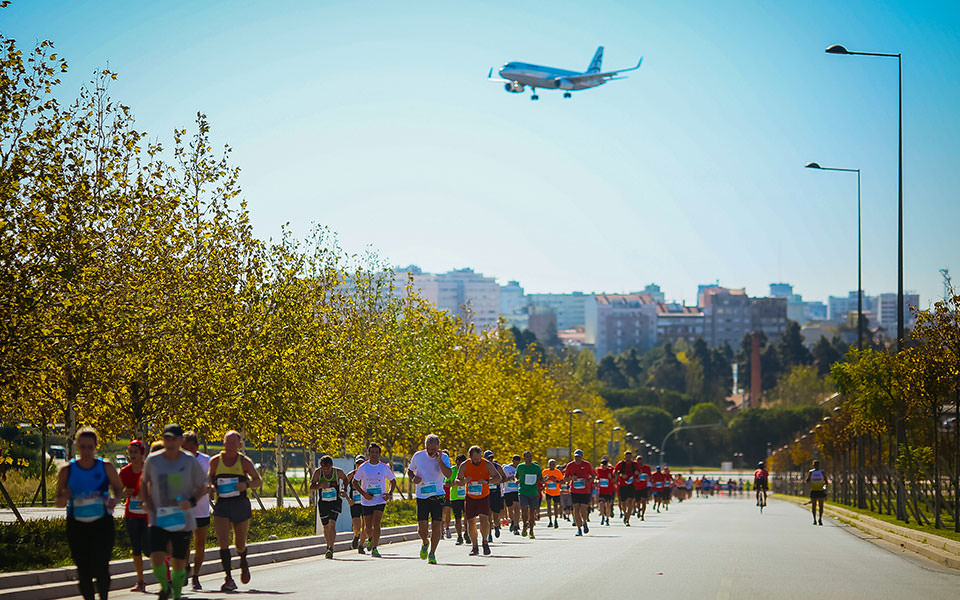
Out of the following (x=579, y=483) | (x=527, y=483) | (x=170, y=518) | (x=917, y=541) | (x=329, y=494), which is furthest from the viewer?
(x=527, y=483)

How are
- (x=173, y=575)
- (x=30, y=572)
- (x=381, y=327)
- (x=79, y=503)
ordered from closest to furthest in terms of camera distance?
(x=79, y=503)
(x=173, y=575)
(x=30, y=572)
(x=381, y=327)

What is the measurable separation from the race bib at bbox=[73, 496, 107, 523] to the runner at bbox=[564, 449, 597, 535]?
17097 mm

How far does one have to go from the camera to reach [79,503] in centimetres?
1193

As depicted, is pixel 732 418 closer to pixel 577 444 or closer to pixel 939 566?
pixel 577 444

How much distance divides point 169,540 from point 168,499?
439 millimetres

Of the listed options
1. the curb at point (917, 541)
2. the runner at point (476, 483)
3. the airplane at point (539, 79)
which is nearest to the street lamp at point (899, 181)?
the curb at point (917, 541)

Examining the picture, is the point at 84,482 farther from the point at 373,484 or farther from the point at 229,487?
the point at 373,484

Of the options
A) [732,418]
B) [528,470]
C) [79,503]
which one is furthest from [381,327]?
[732,418]

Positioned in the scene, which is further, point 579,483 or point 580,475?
point 579,483

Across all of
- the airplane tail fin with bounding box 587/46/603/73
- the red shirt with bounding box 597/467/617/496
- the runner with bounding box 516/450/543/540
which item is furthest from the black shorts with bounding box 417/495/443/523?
the airplane tail fin with bounding box 587/46/603/73

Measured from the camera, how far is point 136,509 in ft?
47.6

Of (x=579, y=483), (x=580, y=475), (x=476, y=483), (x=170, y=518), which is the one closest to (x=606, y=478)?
(x=579, y=483)

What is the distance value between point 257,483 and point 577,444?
72592 millimetres

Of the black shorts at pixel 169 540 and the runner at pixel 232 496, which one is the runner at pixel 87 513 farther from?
the runner at pixel 232 496
